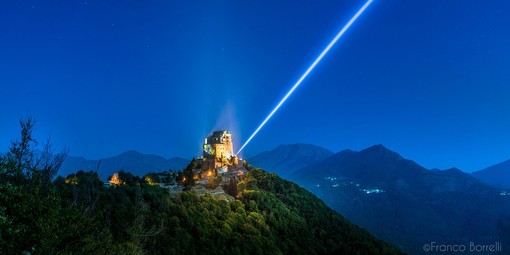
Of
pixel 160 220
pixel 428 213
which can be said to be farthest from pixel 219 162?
pixel 428 213

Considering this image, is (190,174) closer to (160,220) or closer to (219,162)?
(219,162)

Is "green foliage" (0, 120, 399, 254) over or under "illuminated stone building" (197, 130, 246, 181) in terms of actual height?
under

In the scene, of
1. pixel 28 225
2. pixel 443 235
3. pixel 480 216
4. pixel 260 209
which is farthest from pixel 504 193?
Answer: pixel 28 225

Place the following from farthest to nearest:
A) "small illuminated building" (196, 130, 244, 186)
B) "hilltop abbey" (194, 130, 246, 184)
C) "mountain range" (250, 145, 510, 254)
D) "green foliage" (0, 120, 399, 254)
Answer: "mountain range" (250, 145, 510, 254), "small illuminated building" (196, 130, 244, 186), "hilltop abbey" (194, 130, 246, 184), "green foliage" (0, 120, 399, 254)

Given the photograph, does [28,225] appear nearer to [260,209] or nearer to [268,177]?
[260,209]

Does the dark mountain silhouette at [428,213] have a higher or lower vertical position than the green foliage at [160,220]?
higher

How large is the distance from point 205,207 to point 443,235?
446ft

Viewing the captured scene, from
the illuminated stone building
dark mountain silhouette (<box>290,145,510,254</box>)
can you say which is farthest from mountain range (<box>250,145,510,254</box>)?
the illuminated stone building

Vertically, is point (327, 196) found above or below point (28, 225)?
above

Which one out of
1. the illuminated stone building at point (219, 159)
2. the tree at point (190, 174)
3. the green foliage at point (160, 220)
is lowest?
the green foliage at point (160, 220)

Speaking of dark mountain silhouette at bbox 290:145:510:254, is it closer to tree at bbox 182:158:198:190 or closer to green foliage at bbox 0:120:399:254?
green foliage at bbox 0:120:399:254

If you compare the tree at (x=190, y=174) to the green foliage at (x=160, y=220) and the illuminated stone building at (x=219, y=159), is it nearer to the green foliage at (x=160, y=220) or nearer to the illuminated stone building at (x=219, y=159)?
the green foliage at (x=160, y=220)

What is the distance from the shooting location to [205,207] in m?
36.6

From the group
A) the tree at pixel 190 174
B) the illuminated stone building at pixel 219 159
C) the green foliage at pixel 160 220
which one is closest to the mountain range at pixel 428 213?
the green foliage at pixel 160 220
